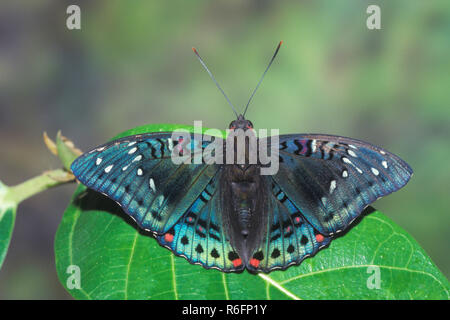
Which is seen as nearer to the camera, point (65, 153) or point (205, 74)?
point (65, 153)

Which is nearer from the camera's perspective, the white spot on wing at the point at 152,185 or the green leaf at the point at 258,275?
the green leaf at the point at 258,275

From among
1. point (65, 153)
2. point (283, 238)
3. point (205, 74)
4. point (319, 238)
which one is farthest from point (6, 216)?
point (205, 74)

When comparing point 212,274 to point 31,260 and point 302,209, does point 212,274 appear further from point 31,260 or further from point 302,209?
point 31,260

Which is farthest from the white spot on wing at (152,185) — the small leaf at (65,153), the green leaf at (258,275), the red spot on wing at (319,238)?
the red spot on wing at (319,238)

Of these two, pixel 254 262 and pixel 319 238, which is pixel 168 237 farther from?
pixel 319 238

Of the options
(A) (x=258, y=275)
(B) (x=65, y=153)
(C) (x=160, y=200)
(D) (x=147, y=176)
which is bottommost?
(A) (x=258, y=275)

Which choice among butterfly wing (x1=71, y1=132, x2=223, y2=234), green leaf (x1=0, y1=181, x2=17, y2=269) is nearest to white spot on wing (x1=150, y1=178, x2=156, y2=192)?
butterfly wing (x1=71, y1=132, x2=223, y2=234)

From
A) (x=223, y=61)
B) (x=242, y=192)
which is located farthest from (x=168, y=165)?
(x=223, y=61)

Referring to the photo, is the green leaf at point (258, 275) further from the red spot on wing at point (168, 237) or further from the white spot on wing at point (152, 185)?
the white spot on wing at point (152, 185)
